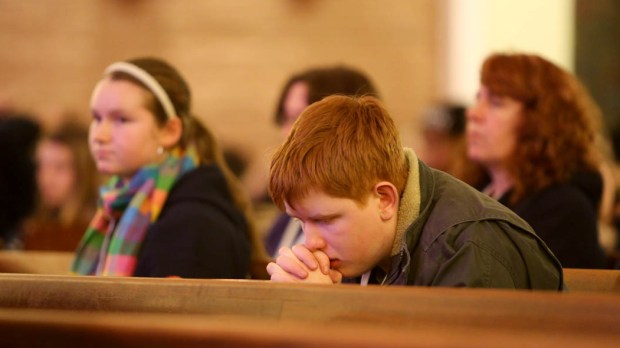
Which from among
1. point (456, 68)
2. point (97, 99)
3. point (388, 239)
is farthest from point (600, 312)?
point (456, 68)

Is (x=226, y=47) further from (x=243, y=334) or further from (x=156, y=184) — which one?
(x=243, y=334)

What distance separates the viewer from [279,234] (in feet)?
15.2

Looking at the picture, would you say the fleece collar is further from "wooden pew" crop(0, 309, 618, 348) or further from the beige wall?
the beige wall

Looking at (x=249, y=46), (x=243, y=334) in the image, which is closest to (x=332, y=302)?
(x=243, y=334)

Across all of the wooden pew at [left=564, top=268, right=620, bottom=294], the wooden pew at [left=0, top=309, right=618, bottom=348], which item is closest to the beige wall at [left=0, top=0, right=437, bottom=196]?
the wooden pew at [left=564, top=268, right=620, bottom=294]

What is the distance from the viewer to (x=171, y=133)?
3762 millimetres

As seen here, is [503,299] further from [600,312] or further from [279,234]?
[279,234]

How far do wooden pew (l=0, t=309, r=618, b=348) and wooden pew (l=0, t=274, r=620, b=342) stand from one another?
0.07 feet

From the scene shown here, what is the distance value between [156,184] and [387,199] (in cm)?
150

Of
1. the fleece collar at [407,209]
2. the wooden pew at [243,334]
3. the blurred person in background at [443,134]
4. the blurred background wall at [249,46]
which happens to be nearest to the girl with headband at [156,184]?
the fleece collar at [407,209]

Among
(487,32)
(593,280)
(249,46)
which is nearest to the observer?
(593,280)

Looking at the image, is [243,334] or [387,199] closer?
[243,334]

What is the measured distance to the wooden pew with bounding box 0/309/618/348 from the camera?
4.81ft

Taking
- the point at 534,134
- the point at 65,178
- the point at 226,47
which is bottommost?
the point at 65,178
